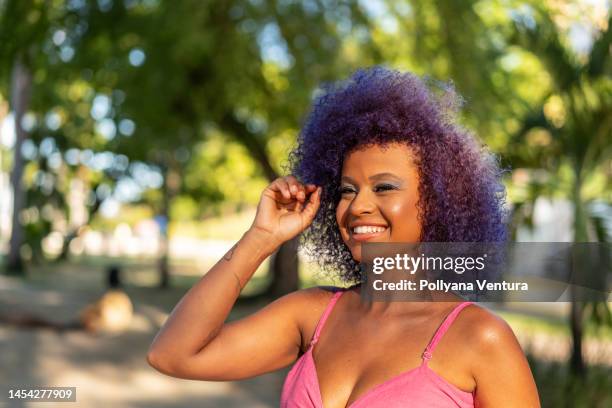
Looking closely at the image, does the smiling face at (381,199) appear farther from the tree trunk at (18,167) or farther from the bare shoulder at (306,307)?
→ the tree trunk at (18,167)

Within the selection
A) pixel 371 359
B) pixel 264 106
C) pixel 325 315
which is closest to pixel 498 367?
pixel 371 359

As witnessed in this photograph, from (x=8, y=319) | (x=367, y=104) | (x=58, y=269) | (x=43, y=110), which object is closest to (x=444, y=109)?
(x=367, y=104)

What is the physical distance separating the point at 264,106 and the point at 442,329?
11.3 meters

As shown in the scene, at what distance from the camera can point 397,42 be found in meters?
11.9

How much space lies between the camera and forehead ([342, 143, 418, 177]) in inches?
72.2

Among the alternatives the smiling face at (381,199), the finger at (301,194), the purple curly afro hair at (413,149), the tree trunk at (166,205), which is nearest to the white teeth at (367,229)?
the smiling face at (381,199)

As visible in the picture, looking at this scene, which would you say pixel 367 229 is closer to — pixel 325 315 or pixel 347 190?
pixel 347 190

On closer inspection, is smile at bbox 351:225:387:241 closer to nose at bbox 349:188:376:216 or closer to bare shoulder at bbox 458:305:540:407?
nose at bbox 349:188:376:216

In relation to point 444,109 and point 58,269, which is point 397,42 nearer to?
point 444,109

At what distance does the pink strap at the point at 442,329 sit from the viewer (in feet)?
5.40

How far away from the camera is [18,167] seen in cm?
1848

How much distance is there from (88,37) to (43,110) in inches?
270

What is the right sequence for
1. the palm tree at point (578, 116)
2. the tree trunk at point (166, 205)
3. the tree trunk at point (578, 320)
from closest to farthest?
the tree trunk at point (578, 320) < the palm tree at point (578, 116) < the tree trunk at point (166, 205)

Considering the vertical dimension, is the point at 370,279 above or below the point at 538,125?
below
